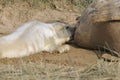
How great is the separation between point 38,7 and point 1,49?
352 centimetres

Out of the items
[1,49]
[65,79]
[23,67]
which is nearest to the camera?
[65,79]

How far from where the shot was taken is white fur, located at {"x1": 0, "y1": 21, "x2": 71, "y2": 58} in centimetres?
597

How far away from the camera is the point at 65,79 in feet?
15.5

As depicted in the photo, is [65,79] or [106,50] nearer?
[65,79]

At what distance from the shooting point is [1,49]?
5.86 m

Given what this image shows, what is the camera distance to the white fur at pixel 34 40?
597cm

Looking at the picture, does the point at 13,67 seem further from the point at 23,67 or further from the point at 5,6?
the point at 5,6

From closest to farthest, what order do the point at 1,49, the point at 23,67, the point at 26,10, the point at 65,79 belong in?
1. the point at 65,79
2. the point at 23,67
3. the point at 1,49
4. the point at 26,10

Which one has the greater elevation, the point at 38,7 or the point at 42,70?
the point at 42,70

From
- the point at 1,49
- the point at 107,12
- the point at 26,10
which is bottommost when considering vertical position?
the point at 26,10

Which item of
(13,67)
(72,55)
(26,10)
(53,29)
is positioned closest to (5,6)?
(26,10)

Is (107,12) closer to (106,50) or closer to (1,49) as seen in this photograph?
(106,50)

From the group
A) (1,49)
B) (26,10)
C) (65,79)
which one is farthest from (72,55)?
(26,10)

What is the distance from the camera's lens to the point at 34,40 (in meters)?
6.30
